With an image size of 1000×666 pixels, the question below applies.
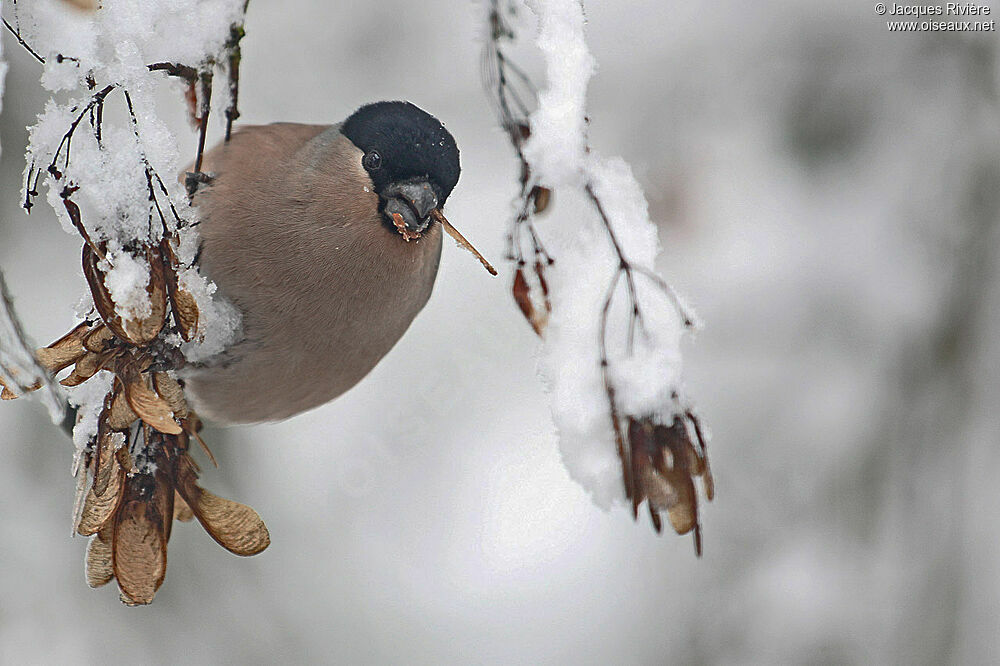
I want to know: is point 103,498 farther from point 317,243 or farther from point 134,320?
point 317,243

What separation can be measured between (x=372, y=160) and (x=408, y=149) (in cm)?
8

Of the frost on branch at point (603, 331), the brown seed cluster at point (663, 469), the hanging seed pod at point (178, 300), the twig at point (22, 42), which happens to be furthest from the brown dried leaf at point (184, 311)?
the brown seed cluster at point (663, 469)

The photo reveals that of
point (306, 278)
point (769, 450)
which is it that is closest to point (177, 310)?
point (306, 278)

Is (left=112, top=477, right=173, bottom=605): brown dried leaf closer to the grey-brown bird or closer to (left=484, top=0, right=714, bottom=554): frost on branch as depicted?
the grey-brown bird

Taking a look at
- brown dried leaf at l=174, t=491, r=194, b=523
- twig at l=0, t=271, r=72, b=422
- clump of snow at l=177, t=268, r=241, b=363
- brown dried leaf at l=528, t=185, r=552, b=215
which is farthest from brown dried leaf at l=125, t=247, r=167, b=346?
brown dried leaf at l=528, t=185, r=552, b=215

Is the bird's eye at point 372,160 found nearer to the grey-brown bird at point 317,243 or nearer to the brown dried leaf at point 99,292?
the grey-brown bird at point 317,243

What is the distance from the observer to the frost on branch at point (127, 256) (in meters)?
0.81

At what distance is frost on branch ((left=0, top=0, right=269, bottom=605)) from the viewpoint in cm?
81

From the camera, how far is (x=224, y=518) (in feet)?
3.14

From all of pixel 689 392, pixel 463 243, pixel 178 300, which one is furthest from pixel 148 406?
pixel 689 392

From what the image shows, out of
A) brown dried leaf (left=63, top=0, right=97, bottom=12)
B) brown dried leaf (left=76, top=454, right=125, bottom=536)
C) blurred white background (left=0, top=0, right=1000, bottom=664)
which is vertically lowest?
brown dried leaf (left=76, top=454, right=125, bottom=536)

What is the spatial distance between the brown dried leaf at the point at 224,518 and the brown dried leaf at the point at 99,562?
95 millimetres

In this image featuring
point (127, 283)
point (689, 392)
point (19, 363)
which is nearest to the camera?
point (19, 363)

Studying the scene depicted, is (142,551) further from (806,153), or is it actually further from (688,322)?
(806,153)
